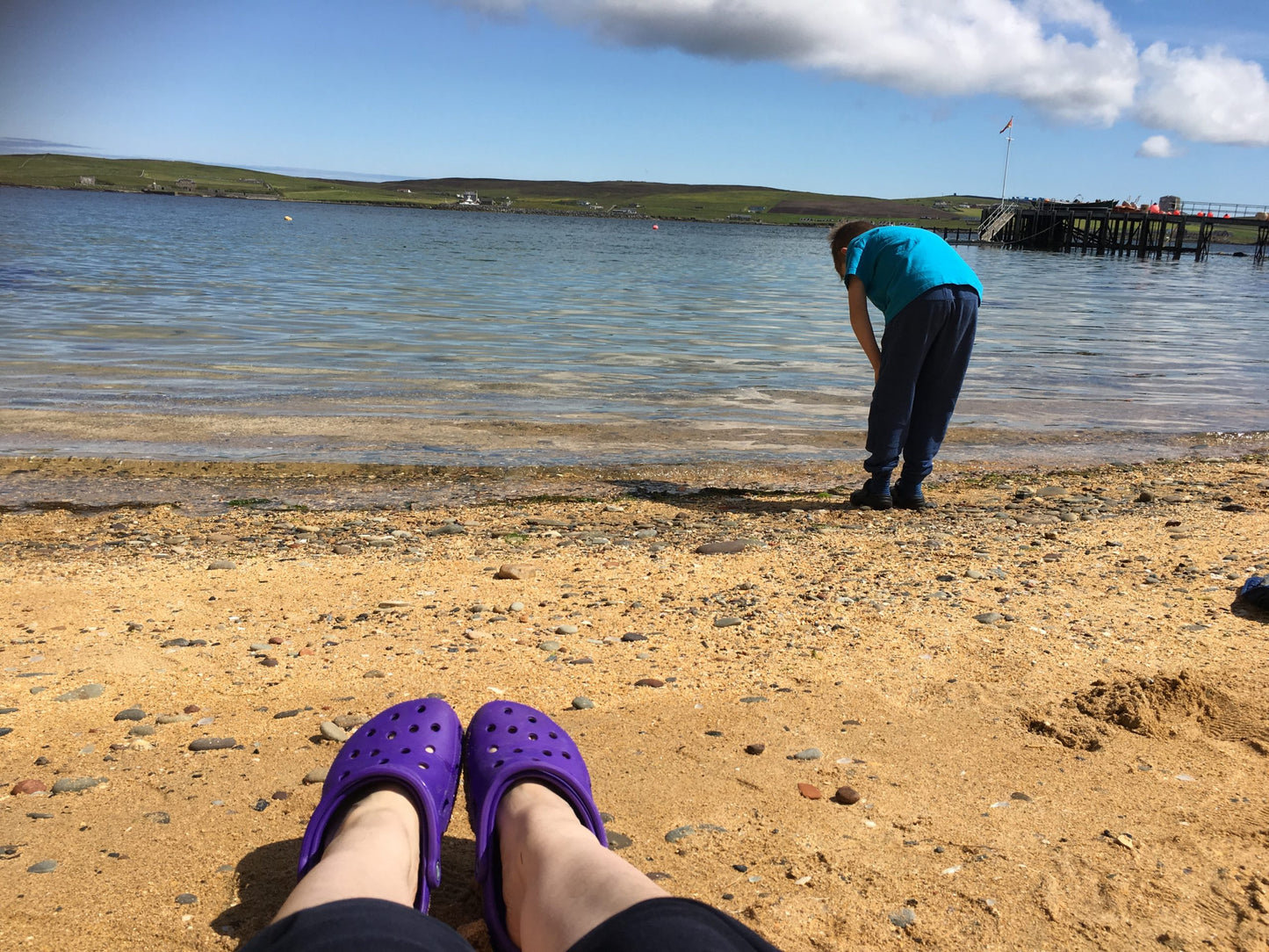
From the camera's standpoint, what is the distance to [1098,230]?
81.2 m

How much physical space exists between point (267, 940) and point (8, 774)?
154 cm

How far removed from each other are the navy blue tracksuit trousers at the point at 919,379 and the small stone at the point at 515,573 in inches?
97.0

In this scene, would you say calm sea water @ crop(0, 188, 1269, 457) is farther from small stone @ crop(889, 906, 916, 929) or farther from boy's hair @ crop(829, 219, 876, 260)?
small stone @ crop(889, 906, 916, 929)

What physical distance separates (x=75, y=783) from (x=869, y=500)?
4714 mm

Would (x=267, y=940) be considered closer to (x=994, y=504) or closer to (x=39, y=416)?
(x=994, y=504)

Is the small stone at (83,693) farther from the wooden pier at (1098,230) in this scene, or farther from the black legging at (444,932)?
the wooden pier at (1098,230)

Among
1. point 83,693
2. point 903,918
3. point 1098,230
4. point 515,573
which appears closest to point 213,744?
point 83,693

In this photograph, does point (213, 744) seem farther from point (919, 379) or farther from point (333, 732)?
point (919, 379)

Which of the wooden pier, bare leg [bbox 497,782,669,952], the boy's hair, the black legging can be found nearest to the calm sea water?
the boy's hair

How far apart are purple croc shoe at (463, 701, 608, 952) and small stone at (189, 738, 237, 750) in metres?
0.73

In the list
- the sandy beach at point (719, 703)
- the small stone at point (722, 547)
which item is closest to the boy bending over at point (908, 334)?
the sandy beach at point (719, 703)

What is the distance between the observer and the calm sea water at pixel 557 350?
9.99 meters

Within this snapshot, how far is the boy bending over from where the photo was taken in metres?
5.59

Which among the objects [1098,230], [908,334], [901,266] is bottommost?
[908,334]
